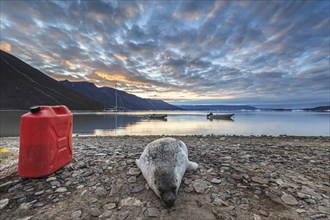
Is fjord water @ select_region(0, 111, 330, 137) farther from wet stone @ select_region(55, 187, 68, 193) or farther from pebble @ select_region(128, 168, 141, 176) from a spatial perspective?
wet stone @ select_region(55, 187, 68, 193)

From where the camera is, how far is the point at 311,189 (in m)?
4.73

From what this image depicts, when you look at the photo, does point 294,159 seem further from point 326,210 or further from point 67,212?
point 67,212

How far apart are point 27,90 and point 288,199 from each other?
193m

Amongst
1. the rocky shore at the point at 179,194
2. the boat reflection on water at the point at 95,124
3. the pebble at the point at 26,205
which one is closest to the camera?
the rocky shore at the point at 179,194

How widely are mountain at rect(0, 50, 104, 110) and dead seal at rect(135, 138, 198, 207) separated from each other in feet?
533

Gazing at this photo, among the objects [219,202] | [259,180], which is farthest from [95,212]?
[259,180]

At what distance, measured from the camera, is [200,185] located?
4.77m

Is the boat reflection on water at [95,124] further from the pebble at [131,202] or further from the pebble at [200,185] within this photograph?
the pebble at [200,185]

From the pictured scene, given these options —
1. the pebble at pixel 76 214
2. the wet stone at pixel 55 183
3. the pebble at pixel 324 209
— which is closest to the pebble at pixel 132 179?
the pebble at pixel 76 214

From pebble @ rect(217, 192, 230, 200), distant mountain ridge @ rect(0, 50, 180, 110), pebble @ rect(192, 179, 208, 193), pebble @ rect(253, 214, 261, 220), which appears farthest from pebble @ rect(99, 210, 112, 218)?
distant mountain ridge @ rect(0, 50, 180, 110)

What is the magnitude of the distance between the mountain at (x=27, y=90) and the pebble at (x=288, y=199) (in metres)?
165

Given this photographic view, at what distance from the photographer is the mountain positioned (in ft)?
455

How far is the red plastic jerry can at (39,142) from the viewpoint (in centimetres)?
446

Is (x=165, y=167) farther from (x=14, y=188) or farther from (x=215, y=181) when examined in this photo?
(x=14, y=188)
